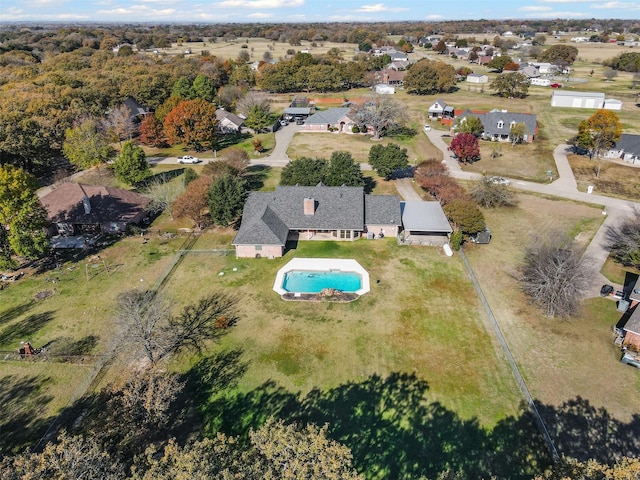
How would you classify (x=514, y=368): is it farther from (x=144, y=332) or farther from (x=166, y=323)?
(x=166, y=323)

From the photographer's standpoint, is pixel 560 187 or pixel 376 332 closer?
pixel 376 332

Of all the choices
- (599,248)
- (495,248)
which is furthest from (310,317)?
(599,248)

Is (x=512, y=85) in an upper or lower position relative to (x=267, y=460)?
lower

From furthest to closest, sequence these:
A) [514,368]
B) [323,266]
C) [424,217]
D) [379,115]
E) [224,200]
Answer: [379,115]
[424,217]
[224,200]
[323,266]
[514,368]

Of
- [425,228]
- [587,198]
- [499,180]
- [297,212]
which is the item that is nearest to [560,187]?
[587,198]

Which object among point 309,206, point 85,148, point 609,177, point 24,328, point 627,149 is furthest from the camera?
point 627,149

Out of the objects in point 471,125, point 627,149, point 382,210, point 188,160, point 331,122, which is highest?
point 471,125

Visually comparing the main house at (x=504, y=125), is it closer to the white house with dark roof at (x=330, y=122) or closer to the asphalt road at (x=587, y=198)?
the asphalt road at (x=587, y=198)
